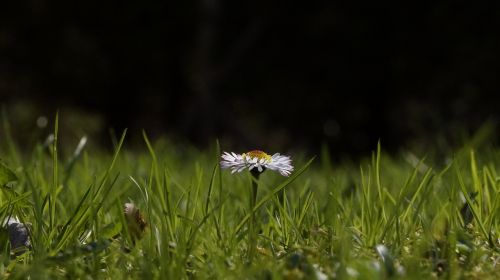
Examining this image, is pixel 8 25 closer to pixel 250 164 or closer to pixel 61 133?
pixel 61 133

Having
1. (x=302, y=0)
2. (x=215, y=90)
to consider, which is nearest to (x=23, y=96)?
(x=215, y=90)

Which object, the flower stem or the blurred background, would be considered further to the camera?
the blurred background

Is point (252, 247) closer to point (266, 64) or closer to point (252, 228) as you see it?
point (252, 228)

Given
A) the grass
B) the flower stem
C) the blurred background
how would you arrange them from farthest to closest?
1. the blurred background
2. the flower stem
3. the grass

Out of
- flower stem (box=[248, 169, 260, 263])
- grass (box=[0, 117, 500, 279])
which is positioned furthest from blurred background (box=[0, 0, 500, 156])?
flower stem (box=[248, 169, 260, 263])

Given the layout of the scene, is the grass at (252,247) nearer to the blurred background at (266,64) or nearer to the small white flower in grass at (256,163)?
the small white flower in grass at (256,163)

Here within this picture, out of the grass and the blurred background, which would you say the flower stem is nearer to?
the grass
